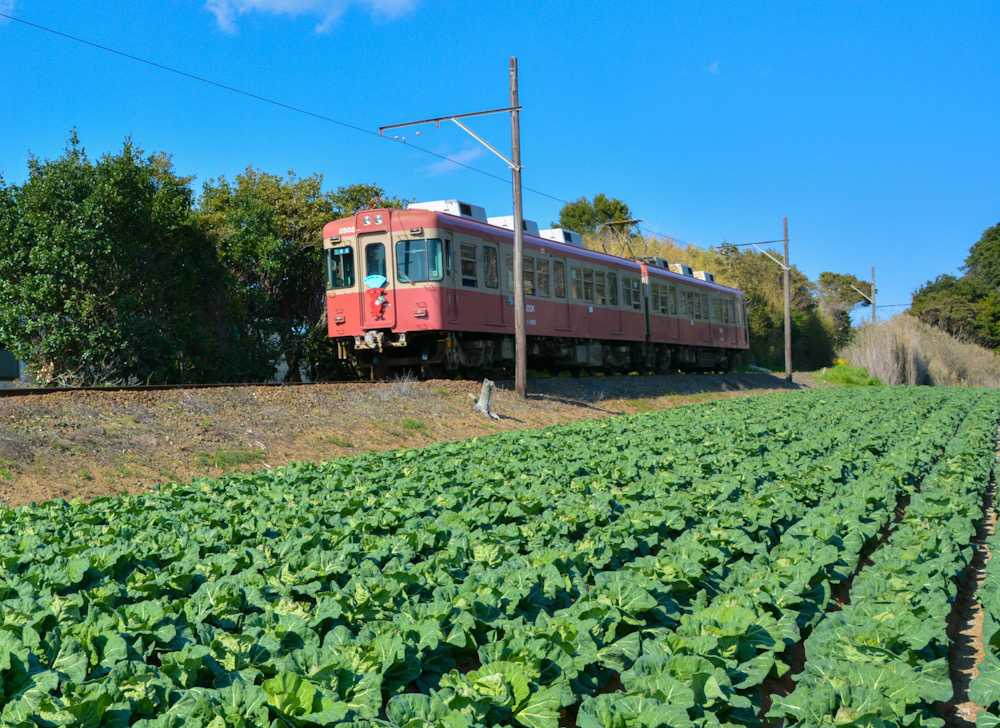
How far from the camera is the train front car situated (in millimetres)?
15742

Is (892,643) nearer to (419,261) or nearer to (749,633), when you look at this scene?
(749,633)

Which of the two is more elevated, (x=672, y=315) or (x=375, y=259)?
(x=375, y=259)

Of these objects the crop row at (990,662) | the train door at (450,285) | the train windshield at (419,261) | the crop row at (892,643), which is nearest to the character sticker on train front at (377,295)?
the train windshield at (419,261)

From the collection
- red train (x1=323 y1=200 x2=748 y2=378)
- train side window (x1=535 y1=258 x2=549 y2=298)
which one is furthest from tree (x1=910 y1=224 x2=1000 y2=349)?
train side window (x1=535 y1=258 x2=549 y2=298)

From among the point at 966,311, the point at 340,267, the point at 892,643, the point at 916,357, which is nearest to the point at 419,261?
the point at 340,267

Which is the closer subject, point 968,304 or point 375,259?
point 375,259

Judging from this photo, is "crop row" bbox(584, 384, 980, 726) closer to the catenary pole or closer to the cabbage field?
the cabbage field

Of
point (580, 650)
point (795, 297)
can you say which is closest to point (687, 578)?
point (580, 650)

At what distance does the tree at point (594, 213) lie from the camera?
52062mm

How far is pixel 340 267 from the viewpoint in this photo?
16688 mm

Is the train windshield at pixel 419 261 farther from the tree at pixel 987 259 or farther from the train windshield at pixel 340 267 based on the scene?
the tree at pixel 987 259

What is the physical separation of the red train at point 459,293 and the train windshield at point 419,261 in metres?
0.02

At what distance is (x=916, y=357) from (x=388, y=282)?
1120 inches

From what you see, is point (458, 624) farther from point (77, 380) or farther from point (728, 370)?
point (728, 370)
